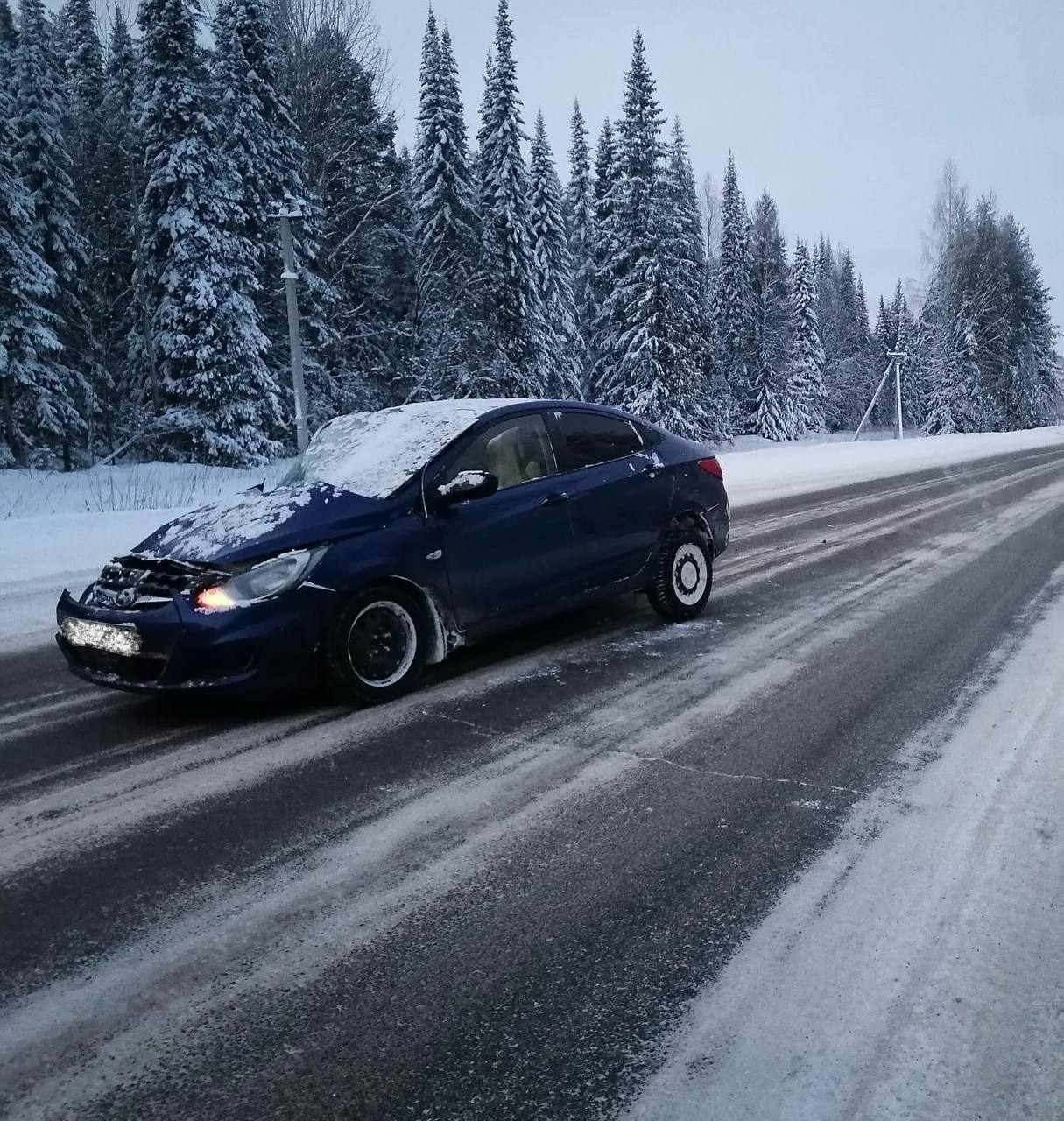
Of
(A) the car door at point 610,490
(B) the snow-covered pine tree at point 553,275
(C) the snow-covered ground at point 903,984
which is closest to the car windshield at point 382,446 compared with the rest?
(A) the car door at point 610,490

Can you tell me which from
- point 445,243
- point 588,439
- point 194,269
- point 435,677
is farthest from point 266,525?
point 445,243

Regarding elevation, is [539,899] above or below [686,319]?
below

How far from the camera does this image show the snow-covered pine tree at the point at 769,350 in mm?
59875

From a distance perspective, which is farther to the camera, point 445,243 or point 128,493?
point 445,243

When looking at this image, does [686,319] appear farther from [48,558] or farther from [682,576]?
[682,576]

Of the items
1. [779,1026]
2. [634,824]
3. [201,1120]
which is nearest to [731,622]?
[634,824]

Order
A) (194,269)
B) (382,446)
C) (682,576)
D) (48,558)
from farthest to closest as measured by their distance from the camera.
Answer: (194,269)
(48,558)
(682,576)
(382,446)

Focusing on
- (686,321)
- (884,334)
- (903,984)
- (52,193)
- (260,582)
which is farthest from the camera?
(884,334)

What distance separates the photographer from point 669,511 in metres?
6.70

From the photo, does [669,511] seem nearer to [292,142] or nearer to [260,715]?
[260,715]

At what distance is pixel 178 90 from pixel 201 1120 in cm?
3274

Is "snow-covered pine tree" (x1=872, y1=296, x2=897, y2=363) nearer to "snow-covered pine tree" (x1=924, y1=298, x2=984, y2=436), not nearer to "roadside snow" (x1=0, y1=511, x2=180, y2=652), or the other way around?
"snow-covered pine tree" (x1=924, y1=298, x2=984, y2=436)

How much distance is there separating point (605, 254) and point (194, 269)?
20525 millimetres

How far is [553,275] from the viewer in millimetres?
41312
